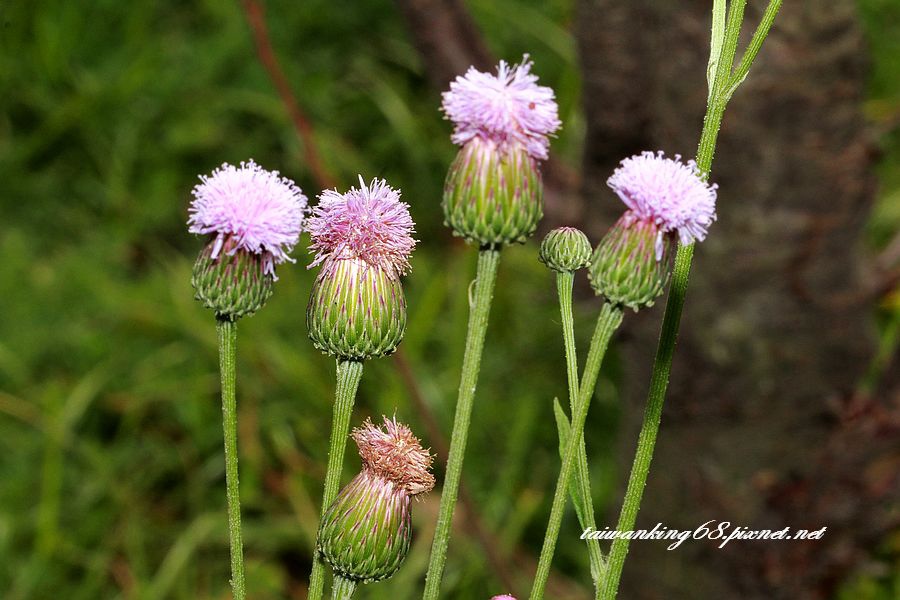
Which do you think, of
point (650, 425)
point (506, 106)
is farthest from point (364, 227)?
point (650, 425)

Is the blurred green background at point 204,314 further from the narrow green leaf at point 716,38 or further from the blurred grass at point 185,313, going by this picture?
the narrow green leaf at point 716,38

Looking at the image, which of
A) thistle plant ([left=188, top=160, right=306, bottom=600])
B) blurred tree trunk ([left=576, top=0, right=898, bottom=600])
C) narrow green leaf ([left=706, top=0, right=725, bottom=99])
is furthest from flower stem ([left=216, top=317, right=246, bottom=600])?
blurred tree trunk ([left=576, top=0, right=898, bottom=600])

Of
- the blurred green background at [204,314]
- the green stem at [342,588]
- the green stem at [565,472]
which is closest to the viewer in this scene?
the green stem at [565,472]

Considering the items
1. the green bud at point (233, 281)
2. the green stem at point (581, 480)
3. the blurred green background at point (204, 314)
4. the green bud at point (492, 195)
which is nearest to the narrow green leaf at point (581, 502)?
the green stem at point (581, 480)

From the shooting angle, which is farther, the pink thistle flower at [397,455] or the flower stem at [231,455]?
the pink thistle flower at [397,455]

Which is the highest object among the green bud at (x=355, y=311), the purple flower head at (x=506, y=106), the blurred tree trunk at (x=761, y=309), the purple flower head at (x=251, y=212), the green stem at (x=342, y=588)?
the blurred tree trunk at (x=761, y=309)

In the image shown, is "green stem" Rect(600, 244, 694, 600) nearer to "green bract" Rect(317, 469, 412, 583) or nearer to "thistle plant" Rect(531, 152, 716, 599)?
"thistle plant" Rect(531, 152, 716, 599)
